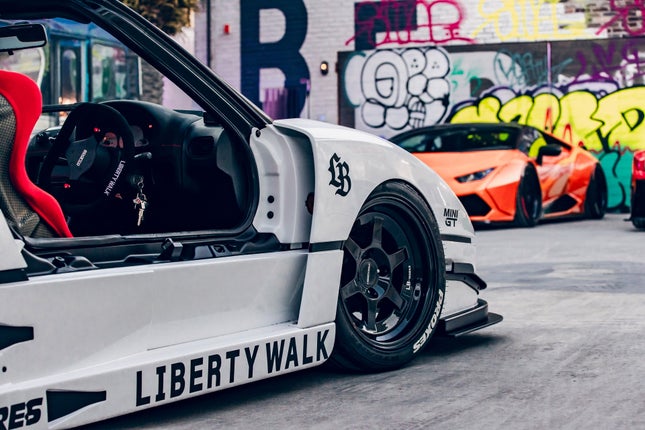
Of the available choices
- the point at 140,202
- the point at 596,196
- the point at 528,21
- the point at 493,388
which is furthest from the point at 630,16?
the point at 140,202

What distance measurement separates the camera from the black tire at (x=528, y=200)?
14.2 m

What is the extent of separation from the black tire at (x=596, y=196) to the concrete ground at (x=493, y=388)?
9198 millimetres

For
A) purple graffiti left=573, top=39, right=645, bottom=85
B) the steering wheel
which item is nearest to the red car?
purple graffiti left=573, top=39, right=645, bottom=85

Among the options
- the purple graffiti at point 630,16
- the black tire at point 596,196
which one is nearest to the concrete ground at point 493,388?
the black tire at point 596,196

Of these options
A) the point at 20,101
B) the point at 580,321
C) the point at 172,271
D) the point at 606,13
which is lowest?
the point at 580,321

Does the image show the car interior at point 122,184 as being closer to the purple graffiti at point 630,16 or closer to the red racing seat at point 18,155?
the red racing seat at point 18,155

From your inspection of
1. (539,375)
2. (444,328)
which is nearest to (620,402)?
(539,375)

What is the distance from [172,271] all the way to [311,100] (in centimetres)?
1787

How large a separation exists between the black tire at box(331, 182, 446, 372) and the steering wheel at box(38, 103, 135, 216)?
1.03m

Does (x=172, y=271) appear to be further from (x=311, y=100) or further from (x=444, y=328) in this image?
(x=311, y=100)

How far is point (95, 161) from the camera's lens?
14.3ft

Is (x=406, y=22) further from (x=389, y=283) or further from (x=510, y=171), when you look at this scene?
(x=389, y=283)

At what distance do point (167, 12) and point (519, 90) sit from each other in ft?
20.2

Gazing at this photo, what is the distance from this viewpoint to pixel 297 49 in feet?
71.8
